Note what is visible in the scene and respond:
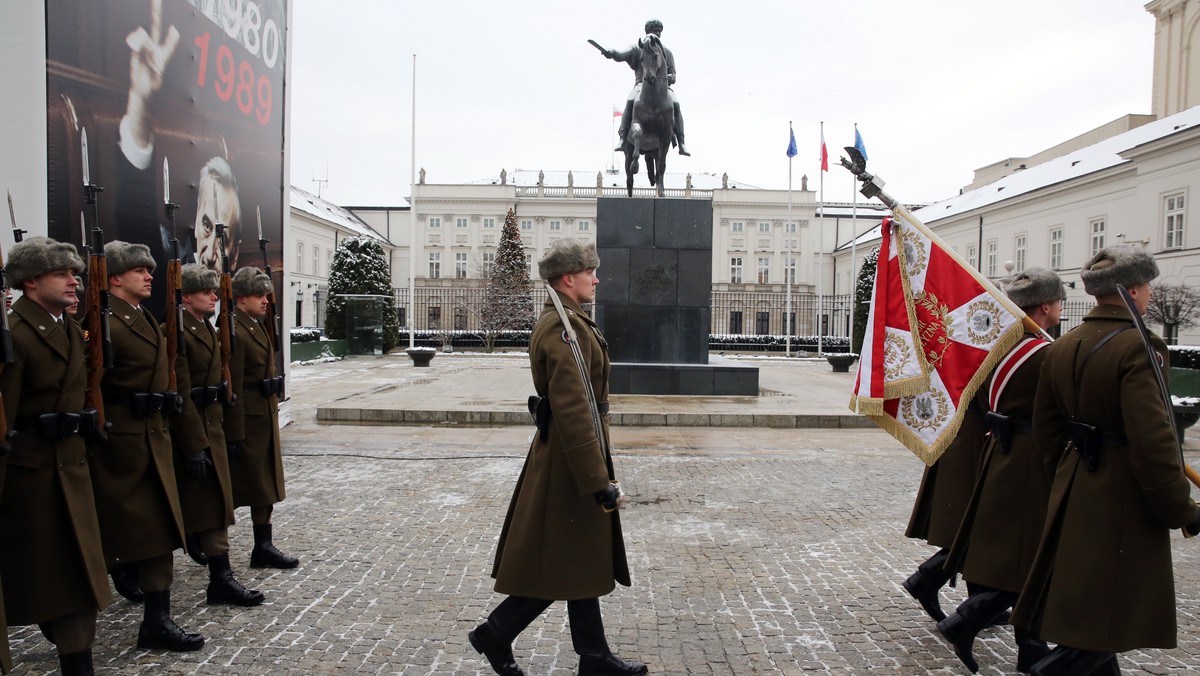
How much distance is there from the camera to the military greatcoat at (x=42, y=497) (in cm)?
303

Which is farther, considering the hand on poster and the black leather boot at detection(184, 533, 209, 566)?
the hand on poster

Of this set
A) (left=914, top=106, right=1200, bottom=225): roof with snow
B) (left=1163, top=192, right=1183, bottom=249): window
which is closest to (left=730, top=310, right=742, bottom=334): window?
(left=914, top=106, right=1200, bottom=225): roof with snow

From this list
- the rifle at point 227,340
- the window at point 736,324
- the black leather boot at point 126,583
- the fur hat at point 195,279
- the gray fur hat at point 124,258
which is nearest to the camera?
the gray fur hat at point 124,258

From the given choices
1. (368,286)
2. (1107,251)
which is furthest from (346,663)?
(368,286)

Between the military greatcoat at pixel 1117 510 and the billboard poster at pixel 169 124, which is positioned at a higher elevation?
the billboard poster at pixel 169 124

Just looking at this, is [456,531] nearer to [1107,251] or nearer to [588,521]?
[588,521]

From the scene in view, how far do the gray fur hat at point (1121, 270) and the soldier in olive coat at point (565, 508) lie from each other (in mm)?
2005

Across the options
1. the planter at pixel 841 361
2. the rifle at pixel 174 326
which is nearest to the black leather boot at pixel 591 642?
the rifle at pixel 174 326

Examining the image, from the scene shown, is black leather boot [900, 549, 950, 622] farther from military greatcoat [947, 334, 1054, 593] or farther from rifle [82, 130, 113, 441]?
rifle [82, 130, 113, 441]

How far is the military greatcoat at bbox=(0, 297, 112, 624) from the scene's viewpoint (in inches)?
119

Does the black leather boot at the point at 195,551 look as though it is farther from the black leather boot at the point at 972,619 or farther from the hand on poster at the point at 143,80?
the black leather boot at the point at 972,619

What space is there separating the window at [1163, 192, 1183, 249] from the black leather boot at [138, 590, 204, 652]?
34077 millimetres

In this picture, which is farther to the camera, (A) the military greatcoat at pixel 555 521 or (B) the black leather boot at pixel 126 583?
(B) the black leather boot at pixel 126 583

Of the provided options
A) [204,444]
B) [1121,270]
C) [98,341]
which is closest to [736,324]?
[204,444]
